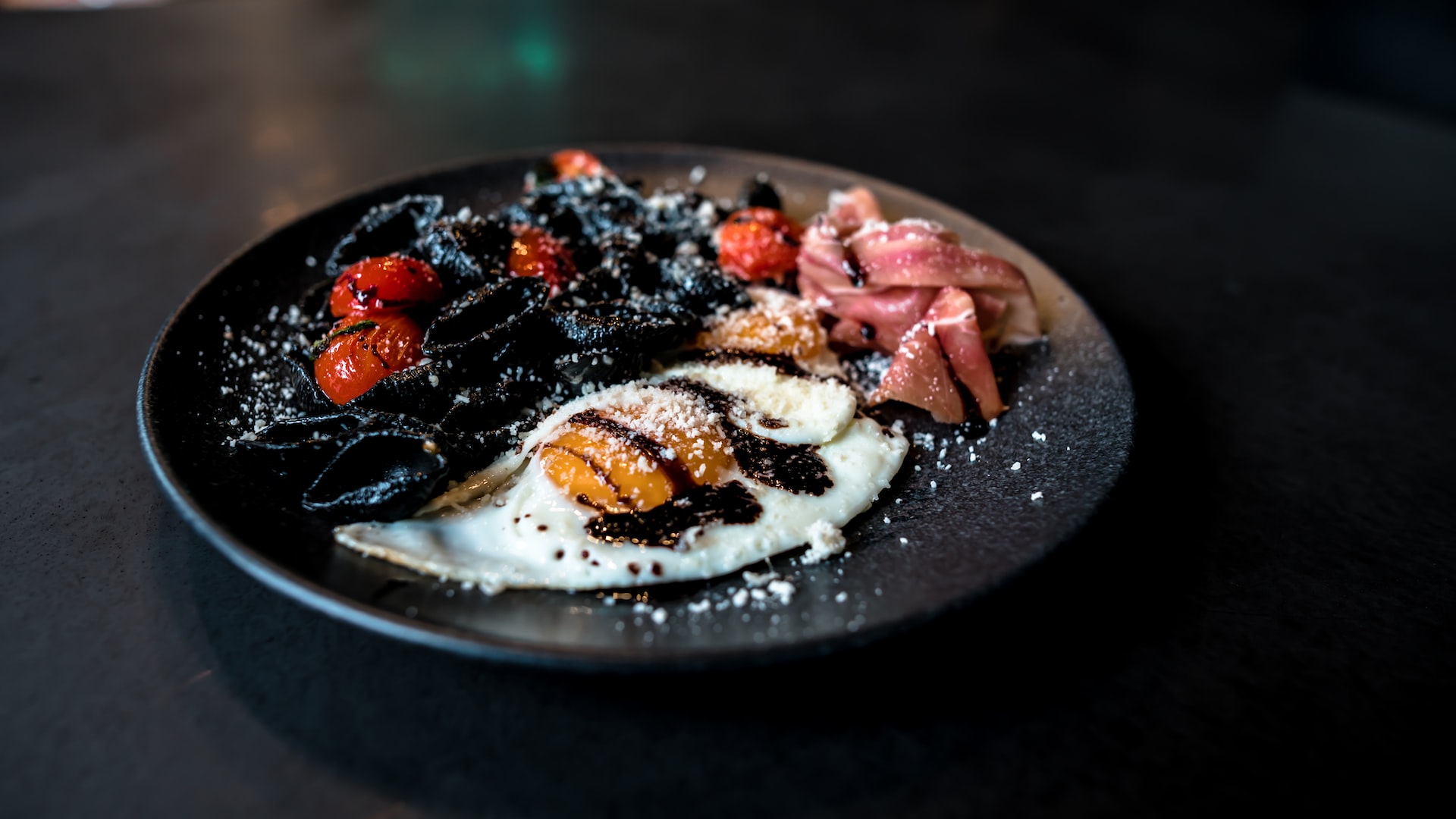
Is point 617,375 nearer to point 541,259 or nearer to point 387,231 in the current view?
point 541,259

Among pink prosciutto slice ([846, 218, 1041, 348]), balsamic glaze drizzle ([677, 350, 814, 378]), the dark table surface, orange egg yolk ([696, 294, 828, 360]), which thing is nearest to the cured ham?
pink prosciutto slice ([846, 218, 1041, 348])

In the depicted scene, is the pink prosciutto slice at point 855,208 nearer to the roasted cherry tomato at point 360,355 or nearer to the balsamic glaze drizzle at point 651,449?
the balsamic glaze drizzle at point 651,449

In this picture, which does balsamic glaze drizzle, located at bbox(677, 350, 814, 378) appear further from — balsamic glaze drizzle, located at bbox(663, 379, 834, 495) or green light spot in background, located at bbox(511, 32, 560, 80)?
green light spot in background, located at bbox(511, 32, 560, 80)

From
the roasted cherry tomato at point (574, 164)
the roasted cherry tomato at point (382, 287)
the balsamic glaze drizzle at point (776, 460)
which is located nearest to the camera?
the balsamic glaze drizzle at point (776, 460)

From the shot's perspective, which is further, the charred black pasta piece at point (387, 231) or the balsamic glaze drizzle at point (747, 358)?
the charred black pasta piece at point (387, 231)

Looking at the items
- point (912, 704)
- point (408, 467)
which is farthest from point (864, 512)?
point (408, 467)

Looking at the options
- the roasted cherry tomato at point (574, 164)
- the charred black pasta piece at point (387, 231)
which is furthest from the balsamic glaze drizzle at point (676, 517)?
the roasted cherry tomato at point (574, 164)
